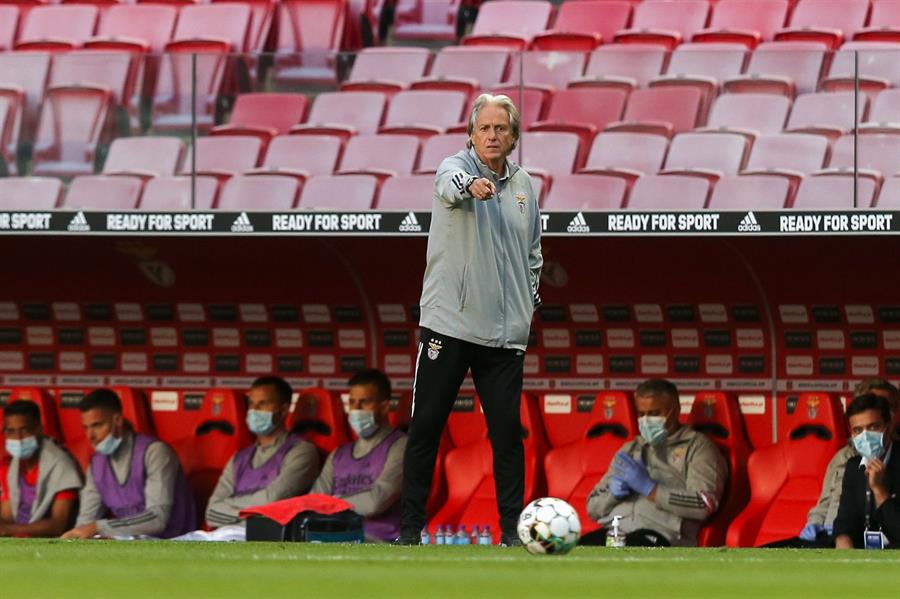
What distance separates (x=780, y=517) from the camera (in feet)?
33.7

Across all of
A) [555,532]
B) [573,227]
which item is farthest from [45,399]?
[555,532]

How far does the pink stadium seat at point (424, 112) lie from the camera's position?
11.3 metres

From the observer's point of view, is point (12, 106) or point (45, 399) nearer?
point (12, 106)

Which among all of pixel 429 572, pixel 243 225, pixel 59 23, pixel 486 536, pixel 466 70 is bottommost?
pixel 429 572

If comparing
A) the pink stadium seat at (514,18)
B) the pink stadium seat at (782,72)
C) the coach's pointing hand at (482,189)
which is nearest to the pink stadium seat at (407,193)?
the pink stadium seat at (782,72)

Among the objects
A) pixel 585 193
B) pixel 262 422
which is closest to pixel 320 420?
pixel 262 422

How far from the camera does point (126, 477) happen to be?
11.0 m

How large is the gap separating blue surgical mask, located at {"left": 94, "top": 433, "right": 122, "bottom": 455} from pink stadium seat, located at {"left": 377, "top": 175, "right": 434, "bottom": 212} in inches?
82.4

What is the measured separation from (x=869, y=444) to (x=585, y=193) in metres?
1.98

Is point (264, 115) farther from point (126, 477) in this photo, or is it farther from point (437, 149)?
point (126, 477)

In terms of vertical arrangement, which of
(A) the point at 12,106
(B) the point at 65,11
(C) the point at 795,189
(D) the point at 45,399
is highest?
(B) the point at 65,11

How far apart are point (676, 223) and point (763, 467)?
162 centimetres

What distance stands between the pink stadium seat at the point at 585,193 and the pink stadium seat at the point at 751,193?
1.64 feet

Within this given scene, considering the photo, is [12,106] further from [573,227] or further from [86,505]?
[573,227]
